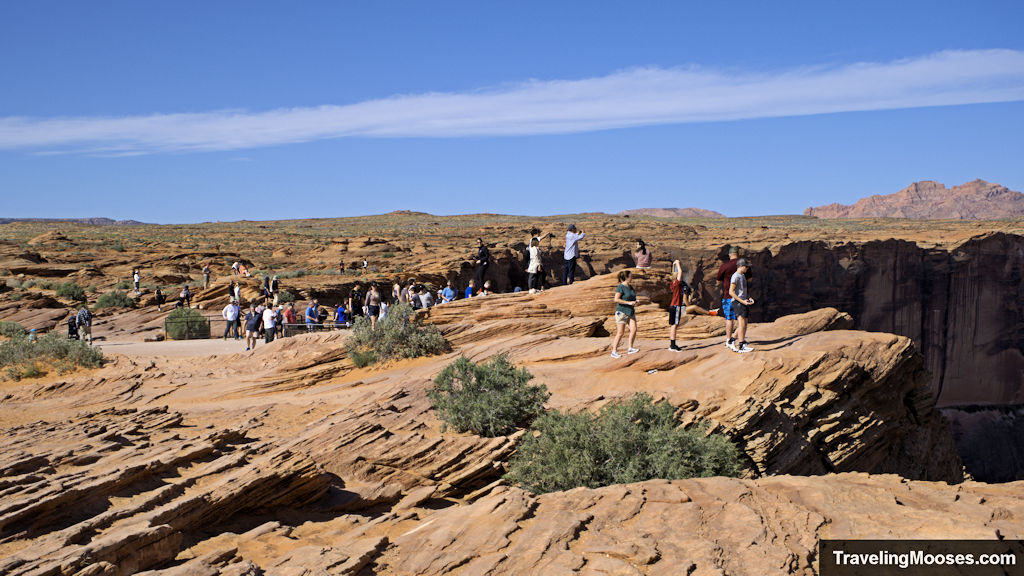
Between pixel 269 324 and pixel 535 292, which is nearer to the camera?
pixel 535 292

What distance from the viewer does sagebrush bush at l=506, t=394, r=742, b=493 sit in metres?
8.11

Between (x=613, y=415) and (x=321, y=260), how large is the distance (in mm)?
42979

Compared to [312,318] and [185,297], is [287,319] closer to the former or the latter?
[312,318]

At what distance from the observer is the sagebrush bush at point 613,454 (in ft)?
26.6

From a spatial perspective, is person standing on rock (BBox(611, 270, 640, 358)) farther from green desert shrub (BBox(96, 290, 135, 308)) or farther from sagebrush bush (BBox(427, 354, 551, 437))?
green desert shrub (BBox(96, 290, 135, 308))

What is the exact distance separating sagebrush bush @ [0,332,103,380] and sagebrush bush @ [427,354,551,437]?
10.3 metres

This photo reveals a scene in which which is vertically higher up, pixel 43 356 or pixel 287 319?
pixel 287 319

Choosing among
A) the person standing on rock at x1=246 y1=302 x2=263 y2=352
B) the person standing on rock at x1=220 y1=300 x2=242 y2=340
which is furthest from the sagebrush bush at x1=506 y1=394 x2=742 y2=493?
the person standing on rock at x1=220 y1=300 x2=242 y2=340

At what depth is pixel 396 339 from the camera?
16.1 meters

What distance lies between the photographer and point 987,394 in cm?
4634

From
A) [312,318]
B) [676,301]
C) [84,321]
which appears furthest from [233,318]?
[676,301]

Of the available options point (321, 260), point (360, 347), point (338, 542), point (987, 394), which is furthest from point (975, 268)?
point (338, 542)

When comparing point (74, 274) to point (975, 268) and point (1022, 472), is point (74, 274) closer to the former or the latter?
point (1022, 472)

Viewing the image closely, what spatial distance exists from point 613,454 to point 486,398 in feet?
9.01
